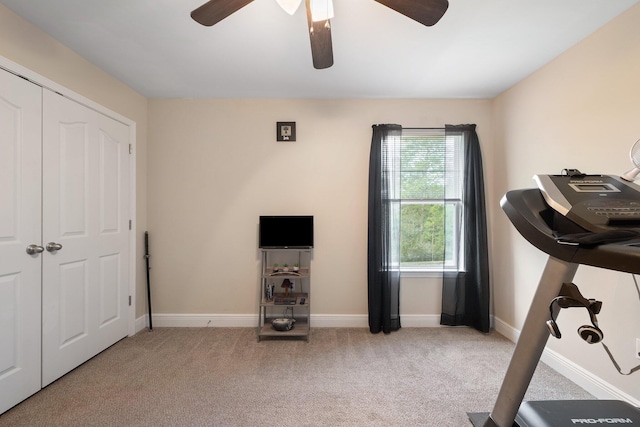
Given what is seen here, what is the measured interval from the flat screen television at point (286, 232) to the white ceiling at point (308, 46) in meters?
1.30

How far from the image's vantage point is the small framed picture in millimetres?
2992

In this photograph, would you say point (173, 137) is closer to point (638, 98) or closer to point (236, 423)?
point (236, 423)

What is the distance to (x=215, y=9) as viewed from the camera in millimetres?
1317

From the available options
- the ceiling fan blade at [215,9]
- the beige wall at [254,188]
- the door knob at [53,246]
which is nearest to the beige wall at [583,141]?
the beige wall at [254,188]

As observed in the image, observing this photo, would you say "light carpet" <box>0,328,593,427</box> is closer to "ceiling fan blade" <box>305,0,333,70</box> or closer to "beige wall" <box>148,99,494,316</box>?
"beige wall" <box>148,99,494,316</box>

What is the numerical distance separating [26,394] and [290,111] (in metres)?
3.02

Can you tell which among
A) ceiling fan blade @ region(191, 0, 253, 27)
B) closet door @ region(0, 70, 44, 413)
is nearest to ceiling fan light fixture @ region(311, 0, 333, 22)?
ceiling fan blade @ region(191, 0, 253, 27)

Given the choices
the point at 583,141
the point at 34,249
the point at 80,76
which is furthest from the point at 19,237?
the point at 583,141

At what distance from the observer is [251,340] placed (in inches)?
107

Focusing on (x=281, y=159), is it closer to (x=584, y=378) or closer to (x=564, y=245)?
(x=564, y=245)

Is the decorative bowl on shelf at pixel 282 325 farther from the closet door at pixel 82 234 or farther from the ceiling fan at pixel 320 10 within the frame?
the ceiling fan at pixel 320 10

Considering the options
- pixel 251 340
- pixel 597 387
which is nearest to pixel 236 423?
pixel 251 340

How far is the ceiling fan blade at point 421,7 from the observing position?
123 cm

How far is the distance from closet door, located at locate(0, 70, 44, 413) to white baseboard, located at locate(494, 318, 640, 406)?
3467mm
